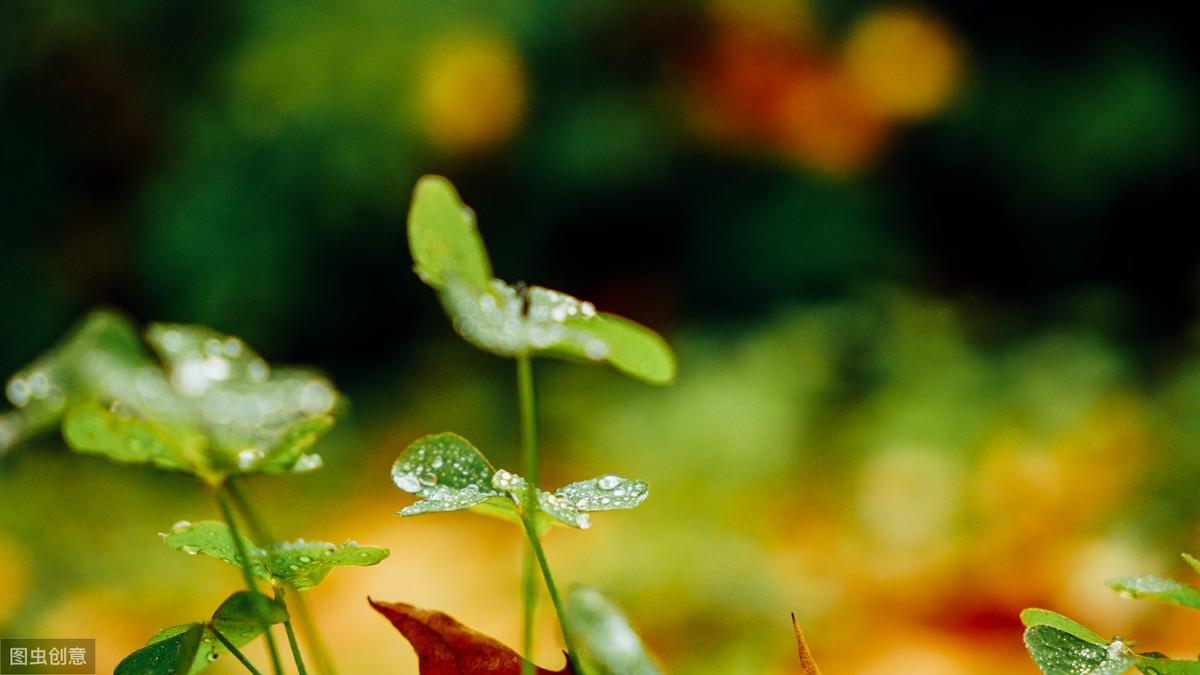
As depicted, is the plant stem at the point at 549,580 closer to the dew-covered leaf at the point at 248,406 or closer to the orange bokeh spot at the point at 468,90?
the dew-covered leaf at the point at 248,406

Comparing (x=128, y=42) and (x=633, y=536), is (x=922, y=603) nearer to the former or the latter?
(x=633, y=536)

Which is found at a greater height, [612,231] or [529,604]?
[612,231]

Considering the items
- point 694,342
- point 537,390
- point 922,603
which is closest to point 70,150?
point 537,390

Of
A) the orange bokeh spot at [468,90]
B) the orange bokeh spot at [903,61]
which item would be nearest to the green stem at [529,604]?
the orange bokeh spot at [468,90]

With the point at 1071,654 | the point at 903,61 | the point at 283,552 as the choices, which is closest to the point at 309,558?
the point at 283,552

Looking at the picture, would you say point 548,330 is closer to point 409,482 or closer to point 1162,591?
point 409,482

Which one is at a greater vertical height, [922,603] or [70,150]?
[70,150]
